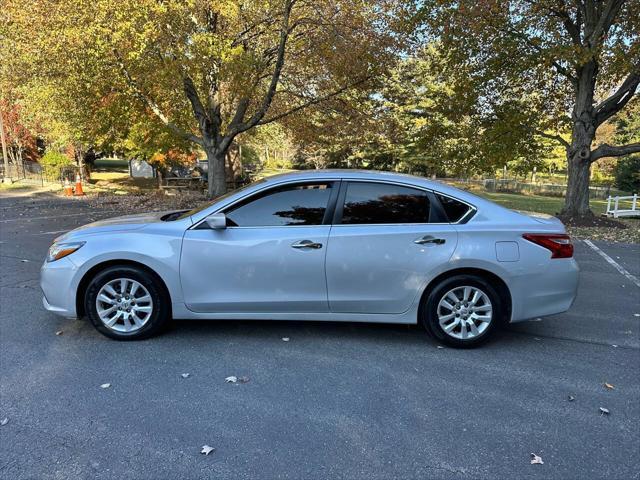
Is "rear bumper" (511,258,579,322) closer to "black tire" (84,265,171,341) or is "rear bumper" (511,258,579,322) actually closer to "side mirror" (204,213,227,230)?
"side mirror" (204,213,227,230)

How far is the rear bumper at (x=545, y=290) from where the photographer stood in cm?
404

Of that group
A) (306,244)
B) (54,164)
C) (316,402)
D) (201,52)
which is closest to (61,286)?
(306,244)

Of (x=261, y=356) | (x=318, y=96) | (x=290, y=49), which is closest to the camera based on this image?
(x=261, y=356)

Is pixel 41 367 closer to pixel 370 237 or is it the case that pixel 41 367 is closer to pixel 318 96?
pixel 370 237

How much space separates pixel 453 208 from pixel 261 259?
1.78 metres

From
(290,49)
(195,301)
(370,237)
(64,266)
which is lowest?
(195,301)

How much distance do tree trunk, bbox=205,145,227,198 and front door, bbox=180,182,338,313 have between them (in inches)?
453

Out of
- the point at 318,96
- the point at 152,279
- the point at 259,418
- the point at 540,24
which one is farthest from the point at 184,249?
the point at 540,24

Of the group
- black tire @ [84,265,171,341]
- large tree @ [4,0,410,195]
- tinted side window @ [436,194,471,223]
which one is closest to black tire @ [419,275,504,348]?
tinted side window @ [436,194,471,223]

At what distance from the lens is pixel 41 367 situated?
3672 millimetres

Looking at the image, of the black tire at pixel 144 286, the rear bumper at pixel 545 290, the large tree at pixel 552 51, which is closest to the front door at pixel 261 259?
the black tire at pixel 144 286

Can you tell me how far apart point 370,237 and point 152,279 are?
1959 millimetres

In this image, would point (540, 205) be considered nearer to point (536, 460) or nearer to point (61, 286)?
point (536, 460)

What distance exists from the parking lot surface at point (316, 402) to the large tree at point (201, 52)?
674 cm
